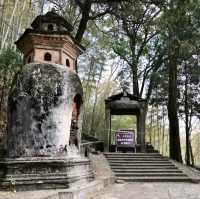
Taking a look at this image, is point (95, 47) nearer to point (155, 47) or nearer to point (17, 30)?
point (155, 47)

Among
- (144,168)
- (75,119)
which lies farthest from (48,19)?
(144,168)

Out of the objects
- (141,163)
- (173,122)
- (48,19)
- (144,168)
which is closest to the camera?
(48,19)

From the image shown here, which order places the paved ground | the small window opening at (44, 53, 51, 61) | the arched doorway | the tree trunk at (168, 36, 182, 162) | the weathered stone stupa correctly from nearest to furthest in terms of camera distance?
the weathered stone stupa → the paved ground → the small window opening at (44, 53, 51, 61) → the arched doorway → the tree trunk at (168, 36, 182, 162)

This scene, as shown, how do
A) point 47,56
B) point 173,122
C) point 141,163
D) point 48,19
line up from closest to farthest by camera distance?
point 47,56
point 48,19
point 141,163
point 173,122

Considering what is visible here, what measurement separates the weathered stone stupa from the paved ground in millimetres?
851

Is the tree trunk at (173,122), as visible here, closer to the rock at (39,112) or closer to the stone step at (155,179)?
the stone step at (155,179)

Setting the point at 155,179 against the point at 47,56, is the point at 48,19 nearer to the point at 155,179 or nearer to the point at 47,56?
the point at 47,56

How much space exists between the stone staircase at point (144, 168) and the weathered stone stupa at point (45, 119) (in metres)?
2.55

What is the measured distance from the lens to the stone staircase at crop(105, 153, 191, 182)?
10.6m

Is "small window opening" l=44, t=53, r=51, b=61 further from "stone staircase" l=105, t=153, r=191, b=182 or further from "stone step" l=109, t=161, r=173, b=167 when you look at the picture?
"stone step" l=109, t=161, r=173, b=167

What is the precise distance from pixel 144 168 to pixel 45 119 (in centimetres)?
505

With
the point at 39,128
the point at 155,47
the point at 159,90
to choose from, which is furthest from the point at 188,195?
the point at 159,90

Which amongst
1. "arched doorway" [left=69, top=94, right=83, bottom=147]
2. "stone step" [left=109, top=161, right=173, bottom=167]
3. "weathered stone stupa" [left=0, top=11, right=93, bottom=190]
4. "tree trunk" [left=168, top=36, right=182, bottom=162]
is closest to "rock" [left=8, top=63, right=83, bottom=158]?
"weathered stone stupa" [left=0, top=11, right=93, bottom=190]

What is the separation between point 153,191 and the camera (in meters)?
8.64
